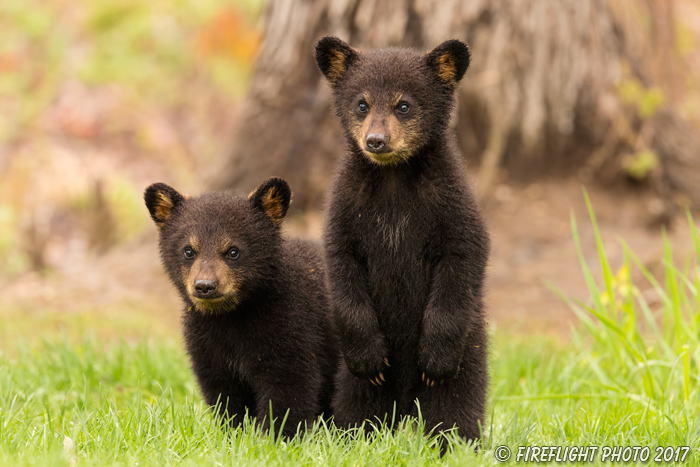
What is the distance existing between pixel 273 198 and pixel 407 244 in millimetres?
881

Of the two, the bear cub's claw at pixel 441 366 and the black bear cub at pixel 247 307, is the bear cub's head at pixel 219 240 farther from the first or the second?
the bear cub's claw at pixel 441 366

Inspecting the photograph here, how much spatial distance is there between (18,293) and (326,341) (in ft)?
15.5

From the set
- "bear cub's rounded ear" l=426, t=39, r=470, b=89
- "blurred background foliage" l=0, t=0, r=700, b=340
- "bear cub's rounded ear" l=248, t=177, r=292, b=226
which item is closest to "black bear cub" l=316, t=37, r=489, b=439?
"bear cub's rounded ear" l=426, t=39, r=470, b=89

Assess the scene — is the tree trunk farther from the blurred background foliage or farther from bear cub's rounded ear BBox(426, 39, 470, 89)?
bear cub's rounded ear BBox(426, 39, 470, 89)

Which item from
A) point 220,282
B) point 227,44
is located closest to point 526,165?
point 220,282

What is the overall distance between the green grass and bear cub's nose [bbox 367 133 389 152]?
1.32m

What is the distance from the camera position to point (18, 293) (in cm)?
817

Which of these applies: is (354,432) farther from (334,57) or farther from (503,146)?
(503,146)

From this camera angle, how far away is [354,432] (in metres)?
4.15

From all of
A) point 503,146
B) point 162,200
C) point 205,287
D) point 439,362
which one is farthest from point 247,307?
point 503,146

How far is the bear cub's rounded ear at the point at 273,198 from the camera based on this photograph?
4520 millimetres

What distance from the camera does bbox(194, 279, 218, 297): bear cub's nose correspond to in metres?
4.11

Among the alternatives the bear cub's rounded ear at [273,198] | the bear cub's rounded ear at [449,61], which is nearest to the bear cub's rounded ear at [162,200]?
the bear cub's rounded ear at [273,198]

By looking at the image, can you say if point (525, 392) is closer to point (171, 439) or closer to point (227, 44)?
point (171, 439)
